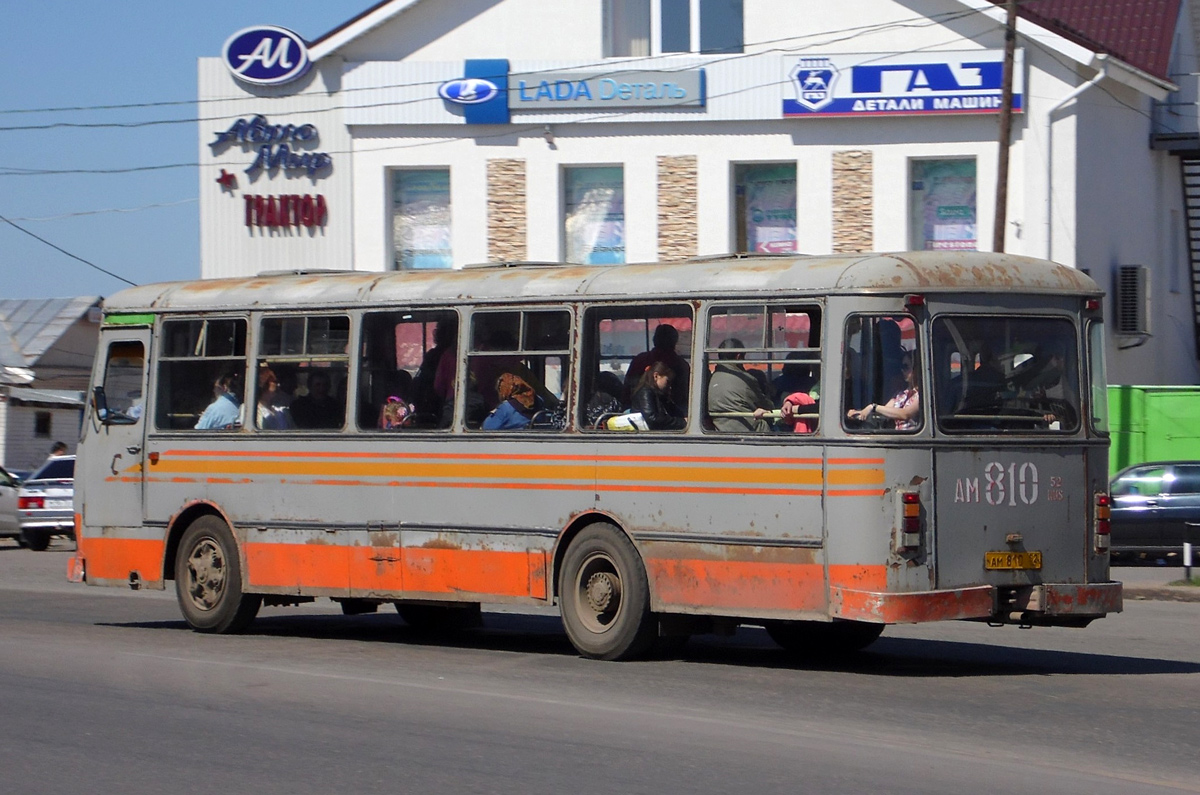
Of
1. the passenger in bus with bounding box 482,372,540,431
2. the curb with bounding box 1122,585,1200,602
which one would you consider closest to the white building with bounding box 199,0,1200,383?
the curb with bounding box 1122,585,1200,602

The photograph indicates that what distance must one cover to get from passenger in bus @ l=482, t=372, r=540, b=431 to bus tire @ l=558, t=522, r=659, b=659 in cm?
97

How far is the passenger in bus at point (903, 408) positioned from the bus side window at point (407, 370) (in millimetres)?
3329

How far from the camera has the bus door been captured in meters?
14.1

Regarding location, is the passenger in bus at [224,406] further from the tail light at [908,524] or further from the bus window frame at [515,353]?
the tail light at [908,524]

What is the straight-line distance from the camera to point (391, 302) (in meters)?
12.7

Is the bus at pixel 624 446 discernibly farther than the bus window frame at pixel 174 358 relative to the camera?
No

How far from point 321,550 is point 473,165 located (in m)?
16.6

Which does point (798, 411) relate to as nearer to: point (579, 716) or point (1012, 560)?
point (1012, 560)

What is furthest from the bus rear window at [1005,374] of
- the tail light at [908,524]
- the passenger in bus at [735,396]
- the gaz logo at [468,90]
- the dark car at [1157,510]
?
the gaz logo at [468,90]

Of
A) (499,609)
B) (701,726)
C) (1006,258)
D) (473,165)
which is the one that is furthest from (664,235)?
(701,726)

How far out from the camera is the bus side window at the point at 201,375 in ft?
44.5

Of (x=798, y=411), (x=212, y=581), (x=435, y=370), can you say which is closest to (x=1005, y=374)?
(x=798, y=411)

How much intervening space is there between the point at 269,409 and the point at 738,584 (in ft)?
14.6

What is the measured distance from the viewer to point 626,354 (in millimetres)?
11617
